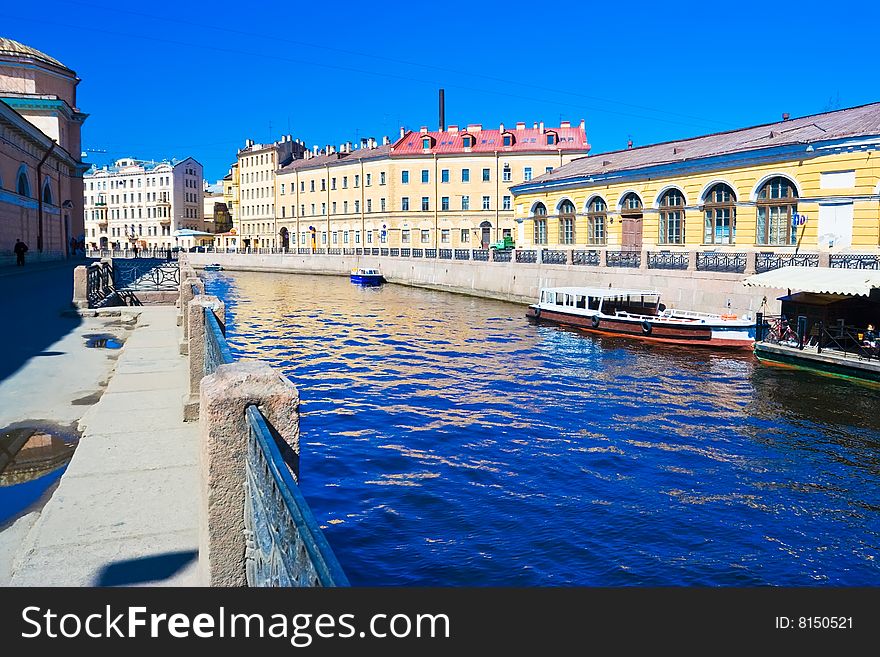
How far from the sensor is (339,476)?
12.0 meters

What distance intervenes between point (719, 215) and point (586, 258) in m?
6.80

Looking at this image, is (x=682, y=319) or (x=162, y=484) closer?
(x=162, y=484)

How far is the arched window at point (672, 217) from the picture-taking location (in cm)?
3431

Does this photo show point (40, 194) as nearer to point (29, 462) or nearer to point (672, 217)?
point (672, 217)

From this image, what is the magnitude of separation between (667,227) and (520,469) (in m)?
25.8

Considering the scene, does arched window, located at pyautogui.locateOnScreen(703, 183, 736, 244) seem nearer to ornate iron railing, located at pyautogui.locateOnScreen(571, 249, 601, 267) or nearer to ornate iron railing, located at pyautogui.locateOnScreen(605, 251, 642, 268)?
ornate iron railing, located at pyautogui.locateOnScreen(605, 251, 642, 268)

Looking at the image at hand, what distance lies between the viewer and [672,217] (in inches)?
1375

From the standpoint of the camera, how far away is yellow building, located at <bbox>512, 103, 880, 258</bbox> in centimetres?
2625

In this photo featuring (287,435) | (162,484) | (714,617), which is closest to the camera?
(287,435)

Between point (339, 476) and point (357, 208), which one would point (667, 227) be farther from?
point (357, 208)

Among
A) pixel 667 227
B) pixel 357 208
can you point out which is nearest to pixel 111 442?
pixel 667 227

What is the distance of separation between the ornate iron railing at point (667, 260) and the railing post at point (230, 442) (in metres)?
28.0

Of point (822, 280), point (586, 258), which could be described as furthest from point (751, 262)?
point (586, 258)

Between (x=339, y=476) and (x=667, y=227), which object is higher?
(x=667, y=227)
